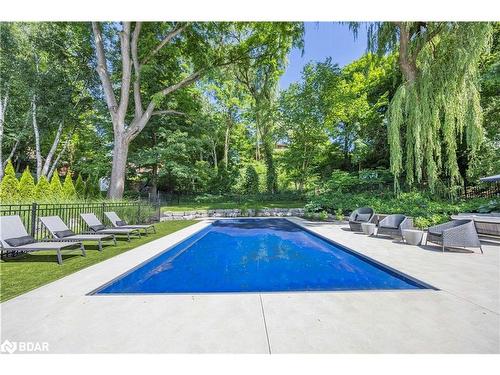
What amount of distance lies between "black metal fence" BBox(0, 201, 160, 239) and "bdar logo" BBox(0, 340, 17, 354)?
5.18 meters

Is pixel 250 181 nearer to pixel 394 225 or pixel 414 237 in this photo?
pixel 394 225

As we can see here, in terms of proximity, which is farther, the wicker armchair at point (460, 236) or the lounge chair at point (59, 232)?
the lounge chair at point (59, 232)

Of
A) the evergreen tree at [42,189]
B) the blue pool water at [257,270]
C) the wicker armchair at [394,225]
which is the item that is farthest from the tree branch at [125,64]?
the wicker armchair at [394,225]

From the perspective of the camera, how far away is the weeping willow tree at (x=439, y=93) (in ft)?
29.7

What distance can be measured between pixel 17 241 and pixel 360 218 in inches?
412

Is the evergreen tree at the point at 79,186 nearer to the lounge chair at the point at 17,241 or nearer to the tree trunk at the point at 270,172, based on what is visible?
the lounge chair at the point at 17,241

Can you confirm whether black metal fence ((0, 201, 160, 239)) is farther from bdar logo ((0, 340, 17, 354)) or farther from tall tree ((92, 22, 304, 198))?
bdar logo ((0, 340, 17, 354))

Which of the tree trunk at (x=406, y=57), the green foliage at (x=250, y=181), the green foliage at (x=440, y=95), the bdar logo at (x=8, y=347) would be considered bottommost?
the bdar logo at (x=8, y=347)

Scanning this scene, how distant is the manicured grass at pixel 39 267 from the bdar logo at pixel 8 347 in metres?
1.23

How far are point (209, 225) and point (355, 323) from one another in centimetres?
1052

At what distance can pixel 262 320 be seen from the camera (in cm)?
283

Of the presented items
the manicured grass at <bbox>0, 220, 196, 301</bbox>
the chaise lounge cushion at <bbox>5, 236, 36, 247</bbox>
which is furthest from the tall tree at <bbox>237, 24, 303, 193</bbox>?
the chaise lounge cushion at <bbox>5, 236, 36, 247</bbox>

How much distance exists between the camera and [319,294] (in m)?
3.61

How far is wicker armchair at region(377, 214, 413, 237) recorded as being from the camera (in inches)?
305
